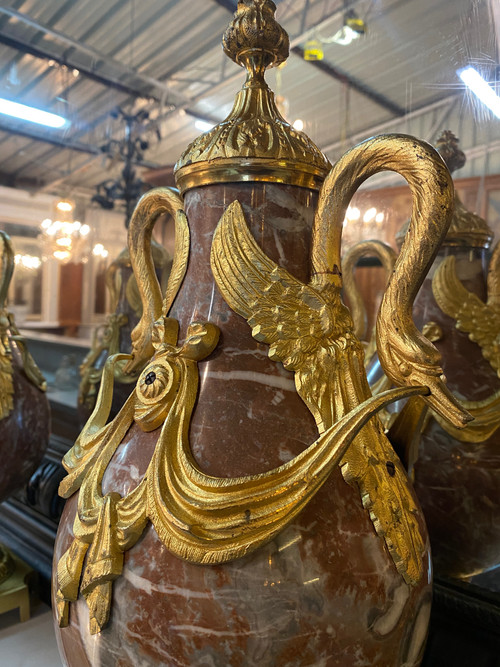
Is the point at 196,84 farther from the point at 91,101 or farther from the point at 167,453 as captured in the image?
the point at 167,453

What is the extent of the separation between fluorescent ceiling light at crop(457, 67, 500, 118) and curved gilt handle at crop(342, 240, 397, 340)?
0.44 meters

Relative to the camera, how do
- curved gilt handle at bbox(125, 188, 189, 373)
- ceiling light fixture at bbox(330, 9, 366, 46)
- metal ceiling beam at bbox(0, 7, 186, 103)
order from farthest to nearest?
metal ceiling beam at bbox(0, 7, 186, 103) < ceiling light fixture at bbox(330, 9, 366, 46) < curved gilt handle at bbox(125, 188, 189, 373)

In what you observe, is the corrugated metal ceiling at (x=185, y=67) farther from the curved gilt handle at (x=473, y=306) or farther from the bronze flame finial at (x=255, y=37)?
the bronze flame finial at (x=255, y=37)

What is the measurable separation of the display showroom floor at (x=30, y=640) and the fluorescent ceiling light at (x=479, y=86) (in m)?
1.31

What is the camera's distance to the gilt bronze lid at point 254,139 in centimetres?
57

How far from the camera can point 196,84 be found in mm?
2203

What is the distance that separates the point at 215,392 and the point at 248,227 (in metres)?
0.17

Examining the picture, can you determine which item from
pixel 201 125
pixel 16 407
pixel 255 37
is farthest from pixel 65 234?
pixel 255 37

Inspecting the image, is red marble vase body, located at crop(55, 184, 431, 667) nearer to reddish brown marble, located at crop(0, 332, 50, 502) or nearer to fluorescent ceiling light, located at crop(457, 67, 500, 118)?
reddish brown marble, located at crop(0, 332, 50, 502)

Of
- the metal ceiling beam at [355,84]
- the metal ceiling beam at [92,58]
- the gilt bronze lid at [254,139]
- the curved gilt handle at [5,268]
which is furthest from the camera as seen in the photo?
the metal ceiling beam at [92,58]

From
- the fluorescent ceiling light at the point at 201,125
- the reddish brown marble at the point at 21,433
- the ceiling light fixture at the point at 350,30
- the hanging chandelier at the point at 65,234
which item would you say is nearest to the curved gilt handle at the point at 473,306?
the reddish brown marble at the point at 21,433

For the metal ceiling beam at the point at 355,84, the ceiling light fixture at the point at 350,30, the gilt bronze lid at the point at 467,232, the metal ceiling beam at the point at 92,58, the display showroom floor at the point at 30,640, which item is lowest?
the display showroom floor at the point at 30,640

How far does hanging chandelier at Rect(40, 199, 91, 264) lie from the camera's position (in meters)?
4.57

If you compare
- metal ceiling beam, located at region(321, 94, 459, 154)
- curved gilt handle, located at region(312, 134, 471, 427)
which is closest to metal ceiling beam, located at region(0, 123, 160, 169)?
metal ceiling beam, located at region(321, 94, 459, 154)
